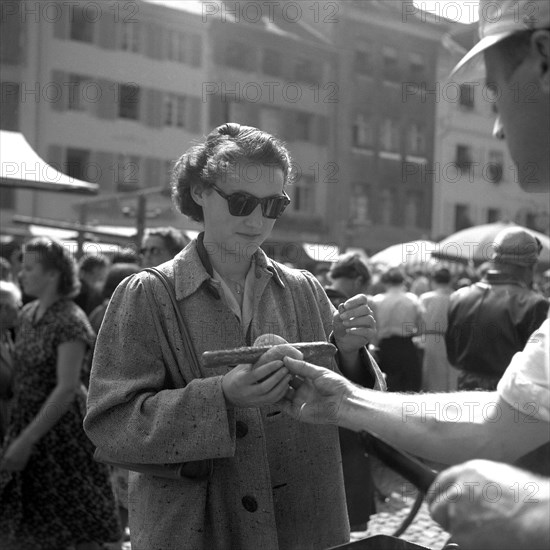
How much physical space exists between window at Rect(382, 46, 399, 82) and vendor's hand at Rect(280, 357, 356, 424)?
38.1 metres

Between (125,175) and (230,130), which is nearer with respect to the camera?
(230,130)

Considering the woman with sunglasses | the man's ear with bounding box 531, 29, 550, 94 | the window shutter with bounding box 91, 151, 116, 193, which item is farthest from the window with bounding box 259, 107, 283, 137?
the man's ear with bounding box 531, 29, 550, 94

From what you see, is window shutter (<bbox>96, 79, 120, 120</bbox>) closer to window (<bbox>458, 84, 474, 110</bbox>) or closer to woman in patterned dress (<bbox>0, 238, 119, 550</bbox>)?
window (<bbox>458, 84, 474, 110</bbox>)

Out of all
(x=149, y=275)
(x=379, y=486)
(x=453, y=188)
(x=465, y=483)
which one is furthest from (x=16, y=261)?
(x=453, y=188)

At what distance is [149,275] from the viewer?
241 cm

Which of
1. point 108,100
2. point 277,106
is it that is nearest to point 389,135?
point 277,106

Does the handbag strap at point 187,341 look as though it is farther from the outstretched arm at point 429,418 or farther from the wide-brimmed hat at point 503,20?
the wide-brimmed hat at point 503,20

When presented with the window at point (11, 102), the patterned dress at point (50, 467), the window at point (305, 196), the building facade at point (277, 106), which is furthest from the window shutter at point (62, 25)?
the patterned dress at point (50, 467)

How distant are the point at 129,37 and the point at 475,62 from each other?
31.3 m

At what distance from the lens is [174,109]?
32219 millimetres

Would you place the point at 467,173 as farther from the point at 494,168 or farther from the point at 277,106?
the point at 277,106

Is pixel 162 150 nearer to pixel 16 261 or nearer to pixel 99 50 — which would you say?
pixel 99 50

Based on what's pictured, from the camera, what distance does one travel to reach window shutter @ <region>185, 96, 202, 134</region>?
3244cm

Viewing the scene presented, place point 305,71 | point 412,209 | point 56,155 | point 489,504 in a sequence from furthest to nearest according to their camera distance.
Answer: point 412,209
point 305,71
point 56,155
point 489,504
